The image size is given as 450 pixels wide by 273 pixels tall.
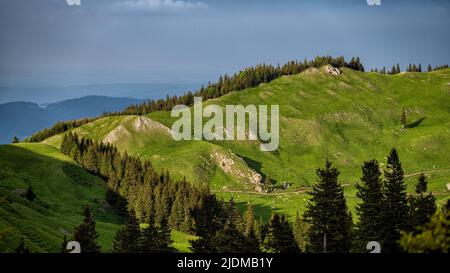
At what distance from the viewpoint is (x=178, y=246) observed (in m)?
94.0

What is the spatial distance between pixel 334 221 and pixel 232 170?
456ft

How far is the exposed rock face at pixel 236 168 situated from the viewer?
190750mm

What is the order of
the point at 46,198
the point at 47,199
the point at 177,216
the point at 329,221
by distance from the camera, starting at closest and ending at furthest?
the point at 329,221, the point at 47,199, the point at 46,198, the point at 177,216

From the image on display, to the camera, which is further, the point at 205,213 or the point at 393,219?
the point at 205,213

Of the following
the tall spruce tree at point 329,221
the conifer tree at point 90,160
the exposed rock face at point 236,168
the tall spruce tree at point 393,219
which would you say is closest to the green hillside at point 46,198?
the conifer tree at point 90,160

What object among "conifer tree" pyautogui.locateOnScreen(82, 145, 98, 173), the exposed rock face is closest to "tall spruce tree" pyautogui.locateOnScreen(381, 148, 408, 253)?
"conifer tree" pyautogui.locateOnScreen(82, 145, 98, 173)

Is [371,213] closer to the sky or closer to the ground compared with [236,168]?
closer to the sky

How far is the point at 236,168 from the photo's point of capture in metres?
194

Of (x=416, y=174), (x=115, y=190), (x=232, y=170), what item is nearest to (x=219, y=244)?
(x=115, y=190)

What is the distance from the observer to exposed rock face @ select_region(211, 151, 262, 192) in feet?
626

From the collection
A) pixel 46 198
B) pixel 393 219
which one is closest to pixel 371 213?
pixel 393 219

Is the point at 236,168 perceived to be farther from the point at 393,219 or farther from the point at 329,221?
the point at 393,219

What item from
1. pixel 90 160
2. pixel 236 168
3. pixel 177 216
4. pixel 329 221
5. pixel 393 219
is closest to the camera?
pixel 329 221
